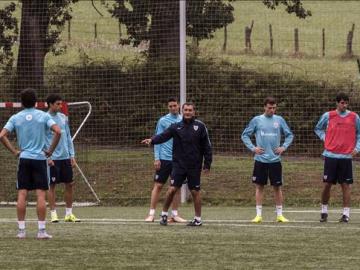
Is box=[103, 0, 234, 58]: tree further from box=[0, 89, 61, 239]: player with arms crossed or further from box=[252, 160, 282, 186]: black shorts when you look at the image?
box=[0, 89, 61, 239]: player with arms crossed

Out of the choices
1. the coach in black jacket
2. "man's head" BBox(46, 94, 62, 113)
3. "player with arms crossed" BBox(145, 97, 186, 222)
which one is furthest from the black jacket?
"man's head" BBox(46, 94, 62, 113)

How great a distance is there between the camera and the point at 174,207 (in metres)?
15.5

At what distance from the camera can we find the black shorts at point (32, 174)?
12.5m

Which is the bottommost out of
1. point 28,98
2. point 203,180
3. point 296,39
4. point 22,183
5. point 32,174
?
point 203,180

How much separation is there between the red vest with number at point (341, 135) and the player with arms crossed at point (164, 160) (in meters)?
2.42

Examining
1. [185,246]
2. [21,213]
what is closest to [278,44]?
[21,213]

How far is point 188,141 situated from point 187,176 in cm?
53

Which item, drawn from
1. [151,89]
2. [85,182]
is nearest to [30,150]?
[85,182]

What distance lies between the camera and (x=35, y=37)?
80.4ft

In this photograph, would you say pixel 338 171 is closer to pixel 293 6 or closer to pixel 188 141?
pixel 188 141

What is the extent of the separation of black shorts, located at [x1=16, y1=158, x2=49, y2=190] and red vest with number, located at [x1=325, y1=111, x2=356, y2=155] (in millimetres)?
4970

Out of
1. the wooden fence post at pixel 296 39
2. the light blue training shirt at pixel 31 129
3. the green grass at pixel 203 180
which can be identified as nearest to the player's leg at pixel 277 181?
the light blue training shirt at pixel 31 129

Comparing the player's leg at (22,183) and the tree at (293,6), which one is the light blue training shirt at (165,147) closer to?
the player's leg at (22,183)

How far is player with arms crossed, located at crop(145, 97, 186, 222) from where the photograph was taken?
51.1ft
